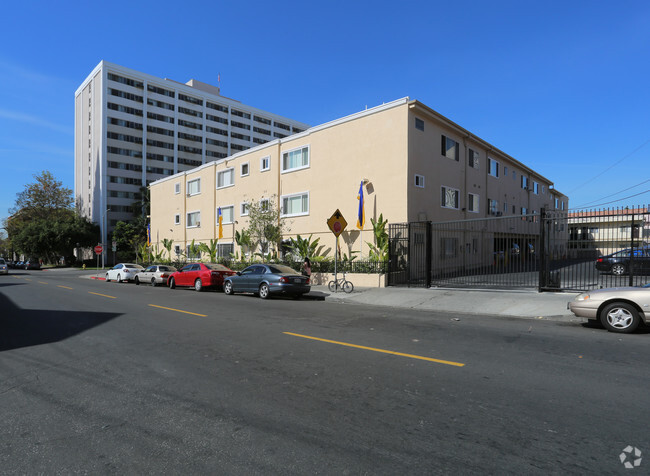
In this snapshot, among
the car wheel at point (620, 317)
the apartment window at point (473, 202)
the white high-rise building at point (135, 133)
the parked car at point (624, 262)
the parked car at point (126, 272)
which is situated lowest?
the parked car at point (126, 272)

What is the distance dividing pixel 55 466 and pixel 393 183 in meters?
17.4

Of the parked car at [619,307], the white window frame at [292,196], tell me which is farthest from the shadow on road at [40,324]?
the white window frame at [292,196]

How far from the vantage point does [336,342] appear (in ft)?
22.9

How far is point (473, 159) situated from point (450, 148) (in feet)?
10.9

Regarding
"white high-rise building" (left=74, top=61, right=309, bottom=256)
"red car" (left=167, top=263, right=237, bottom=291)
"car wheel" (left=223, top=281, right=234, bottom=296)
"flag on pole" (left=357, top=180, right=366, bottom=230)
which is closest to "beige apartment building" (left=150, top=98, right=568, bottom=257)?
"flag on pole" (left=357, top=180, right=366, bottom=230)

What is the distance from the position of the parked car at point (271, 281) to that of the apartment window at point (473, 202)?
13.4 m

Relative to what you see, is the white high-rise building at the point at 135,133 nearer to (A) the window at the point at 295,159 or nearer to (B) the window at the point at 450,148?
(A) the window at the point at 295,159

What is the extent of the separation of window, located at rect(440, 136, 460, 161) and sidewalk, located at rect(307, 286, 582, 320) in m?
9.50

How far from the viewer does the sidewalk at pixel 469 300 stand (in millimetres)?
10648

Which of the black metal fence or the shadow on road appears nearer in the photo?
the shadow on road

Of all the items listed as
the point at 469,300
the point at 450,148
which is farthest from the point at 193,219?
the point at 469,300

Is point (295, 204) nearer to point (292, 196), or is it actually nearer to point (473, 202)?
point (292, 196)

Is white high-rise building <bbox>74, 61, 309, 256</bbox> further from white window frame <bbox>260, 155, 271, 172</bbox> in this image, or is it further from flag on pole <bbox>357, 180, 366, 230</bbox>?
flag on pole <bbox>357, 180, 366, 230</bbox>

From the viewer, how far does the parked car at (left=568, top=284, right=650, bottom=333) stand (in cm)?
763
